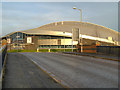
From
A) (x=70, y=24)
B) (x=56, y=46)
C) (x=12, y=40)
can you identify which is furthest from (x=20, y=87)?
(x=70, y=24)

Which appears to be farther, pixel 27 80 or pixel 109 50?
pixel 109 50

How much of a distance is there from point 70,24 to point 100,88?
285ft

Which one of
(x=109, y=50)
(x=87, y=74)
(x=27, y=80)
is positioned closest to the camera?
(x=27, y=80)

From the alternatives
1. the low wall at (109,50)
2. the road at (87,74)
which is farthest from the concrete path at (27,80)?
the low wall at (109,50)

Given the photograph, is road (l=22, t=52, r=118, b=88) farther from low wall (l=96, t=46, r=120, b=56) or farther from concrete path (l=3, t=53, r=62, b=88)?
low wall (l=96, t=46, r=120, b=56)

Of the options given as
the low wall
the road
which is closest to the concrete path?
the road

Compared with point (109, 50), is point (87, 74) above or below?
below

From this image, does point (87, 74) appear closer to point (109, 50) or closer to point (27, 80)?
point (27, 80)

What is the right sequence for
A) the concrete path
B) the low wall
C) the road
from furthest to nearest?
the low wall < the road < the concrete path

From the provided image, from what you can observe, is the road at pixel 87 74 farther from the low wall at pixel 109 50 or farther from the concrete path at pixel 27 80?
the low wall at pixel 109 50

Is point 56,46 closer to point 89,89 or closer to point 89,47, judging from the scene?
point 89,47

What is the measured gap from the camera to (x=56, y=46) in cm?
6894

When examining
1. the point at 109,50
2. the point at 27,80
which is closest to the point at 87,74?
the point at 27,80

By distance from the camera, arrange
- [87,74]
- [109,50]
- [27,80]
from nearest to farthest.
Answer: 1. [27,80]
2. [87,74]
3. [109,50]
